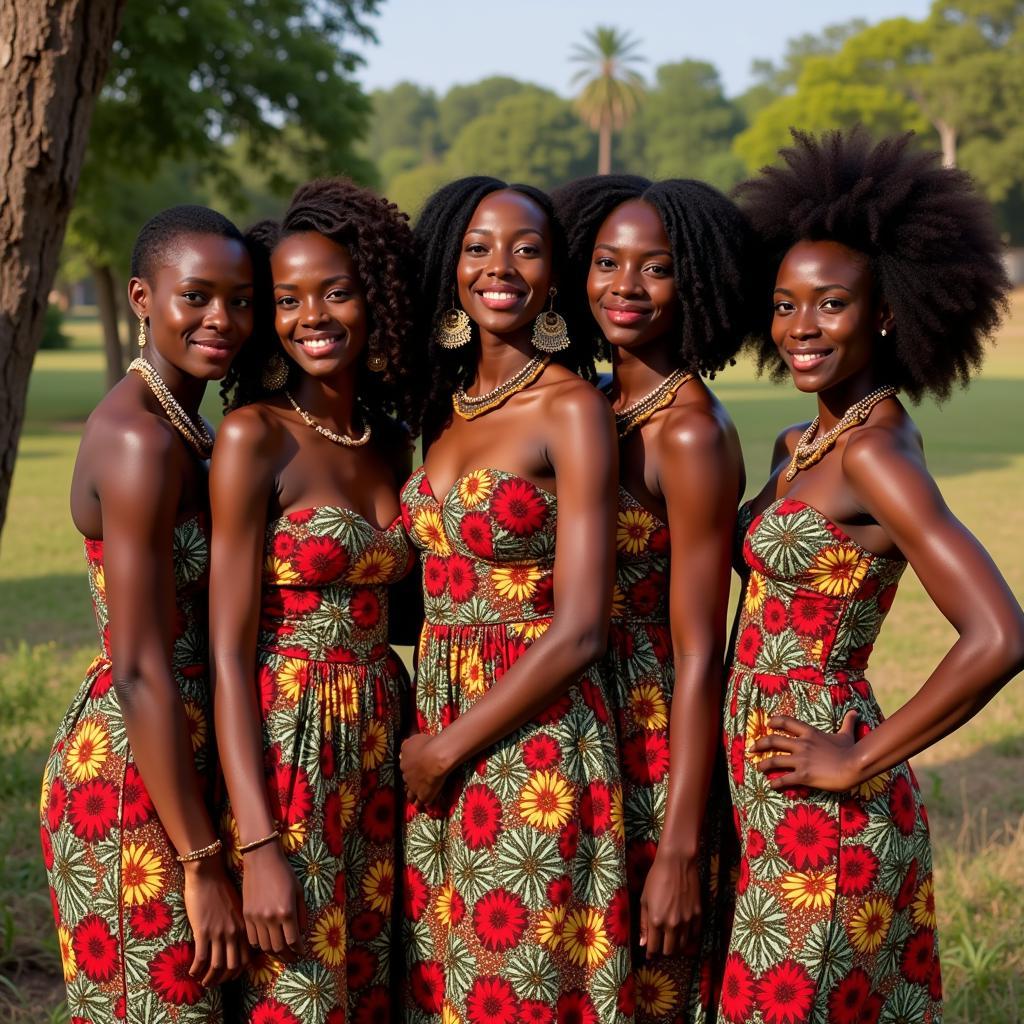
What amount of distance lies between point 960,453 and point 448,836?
16.7 metres

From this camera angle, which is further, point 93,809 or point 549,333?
point 549,333

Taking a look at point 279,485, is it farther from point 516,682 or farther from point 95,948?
point 95,948

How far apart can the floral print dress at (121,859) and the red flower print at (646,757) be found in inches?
37.8

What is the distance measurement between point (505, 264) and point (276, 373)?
61cm

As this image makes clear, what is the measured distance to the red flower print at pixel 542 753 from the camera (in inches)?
113

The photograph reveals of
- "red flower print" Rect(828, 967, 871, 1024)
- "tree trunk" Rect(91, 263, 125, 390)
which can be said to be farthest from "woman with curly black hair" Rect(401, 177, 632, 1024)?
"tree trunk" Rect(91, 263, 125, 390)

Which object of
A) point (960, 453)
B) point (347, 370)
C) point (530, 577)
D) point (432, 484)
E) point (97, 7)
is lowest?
point (960, 453)

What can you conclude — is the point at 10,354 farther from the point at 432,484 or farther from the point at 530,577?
the point at 530,577

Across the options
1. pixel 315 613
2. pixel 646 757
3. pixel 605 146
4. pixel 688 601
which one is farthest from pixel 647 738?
pixel 605 146

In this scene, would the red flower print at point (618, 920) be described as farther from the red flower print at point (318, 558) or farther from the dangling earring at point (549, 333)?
the dangling earring at point (549, 333)

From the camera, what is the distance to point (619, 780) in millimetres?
2936

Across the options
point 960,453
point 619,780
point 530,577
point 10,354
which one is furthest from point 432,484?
point 960,453

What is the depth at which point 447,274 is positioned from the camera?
10.4ft

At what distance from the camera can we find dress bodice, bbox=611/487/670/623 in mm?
3027
